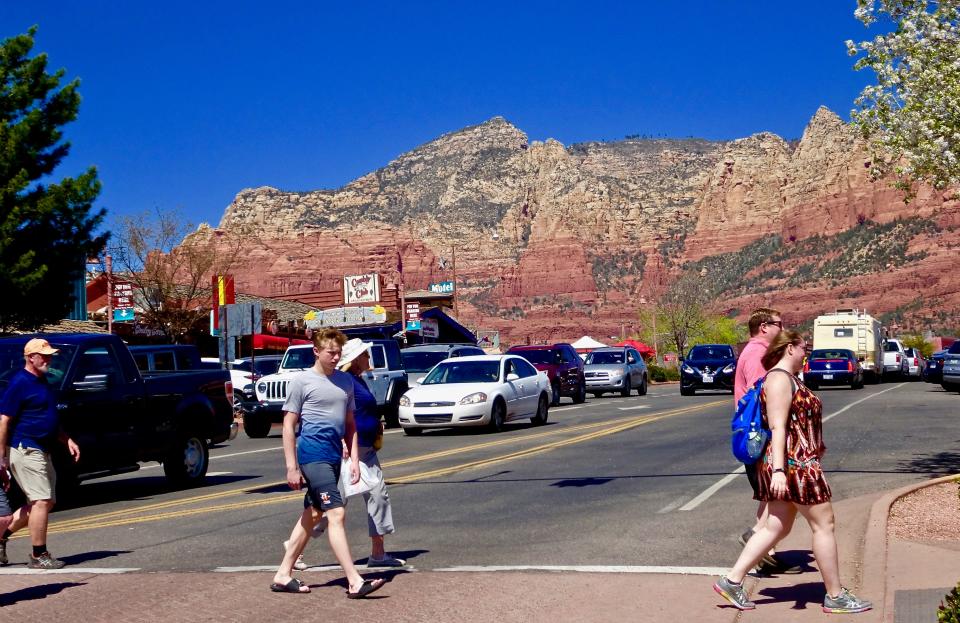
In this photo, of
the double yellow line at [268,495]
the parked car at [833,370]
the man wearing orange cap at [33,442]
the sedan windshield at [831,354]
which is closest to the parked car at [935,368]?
the parked car at [833,370]

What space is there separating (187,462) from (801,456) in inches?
421

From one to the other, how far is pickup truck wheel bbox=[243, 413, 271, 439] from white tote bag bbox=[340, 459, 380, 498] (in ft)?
58.5

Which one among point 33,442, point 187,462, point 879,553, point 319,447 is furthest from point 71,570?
point 187,462

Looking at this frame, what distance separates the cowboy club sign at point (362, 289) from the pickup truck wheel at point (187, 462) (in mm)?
57868

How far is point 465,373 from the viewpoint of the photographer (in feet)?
80.8

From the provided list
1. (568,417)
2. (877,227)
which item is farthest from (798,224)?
(568,417)

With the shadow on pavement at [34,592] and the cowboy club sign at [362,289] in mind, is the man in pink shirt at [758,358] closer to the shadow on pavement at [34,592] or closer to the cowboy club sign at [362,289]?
the shadow on pavement at [34,592]

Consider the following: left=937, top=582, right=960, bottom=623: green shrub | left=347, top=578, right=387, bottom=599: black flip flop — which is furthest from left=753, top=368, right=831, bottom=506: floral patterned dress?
left=347, top=578, right=387, bottom=599: black flip flop

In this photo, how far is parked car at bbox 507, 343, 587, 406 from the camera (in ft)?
119

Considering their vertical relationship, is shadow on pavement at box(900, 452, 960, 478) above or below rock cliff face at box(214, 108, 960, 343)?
below

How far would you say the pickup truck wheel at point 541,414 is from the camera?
25703 mm

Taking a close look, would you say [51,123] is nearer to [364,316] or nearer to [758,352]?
[364,316]

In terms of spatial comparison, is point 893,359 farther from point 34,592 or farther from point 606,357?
point 34,592

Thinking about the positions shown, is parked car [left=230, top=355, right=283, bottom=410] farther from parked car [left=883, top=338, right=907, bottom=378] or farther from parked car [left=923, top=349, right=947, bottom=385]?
parked car [left=883, top=338, right=907, bottom=378]
